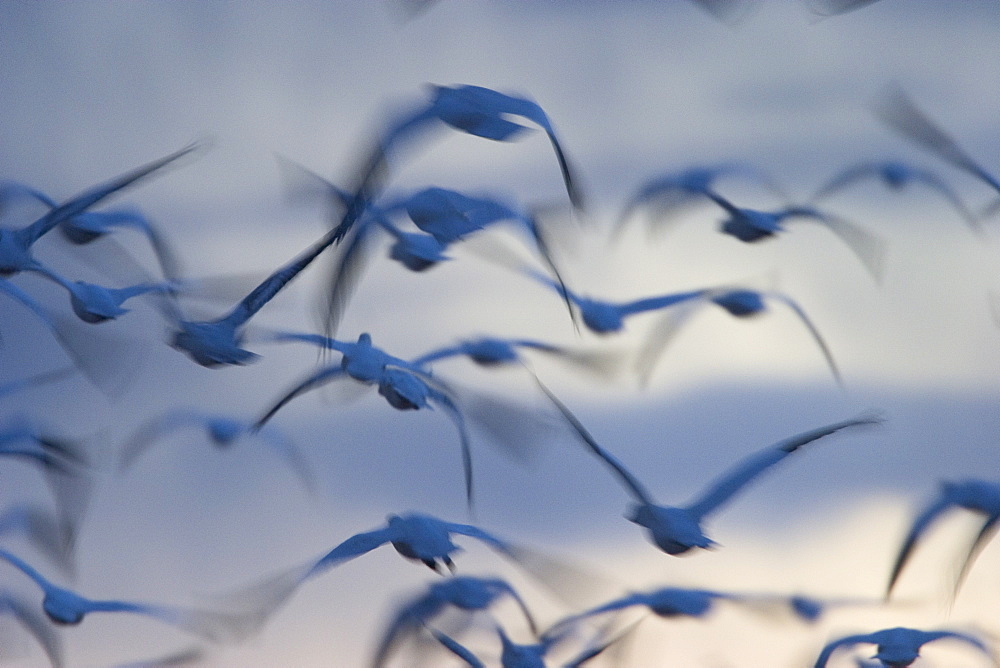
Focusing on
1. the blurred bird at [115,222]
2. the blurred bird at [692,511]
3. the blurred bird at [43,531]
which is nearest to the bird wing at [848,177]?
the blurred bird at [692,511]

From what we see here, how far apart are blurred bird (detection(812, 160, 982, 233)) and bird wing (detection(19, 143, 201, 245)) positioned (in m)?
1.24

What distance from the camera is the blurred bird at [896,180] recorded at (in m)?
1.77

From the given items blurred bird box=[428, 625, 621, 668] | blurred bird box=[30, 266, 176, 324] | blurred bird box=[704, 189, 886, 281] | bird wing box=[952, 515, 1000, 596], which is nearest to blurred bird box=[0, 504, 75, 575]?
blurred bird box=[30, 266, 176, 324]

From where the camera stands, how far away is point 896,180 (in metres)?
1.80

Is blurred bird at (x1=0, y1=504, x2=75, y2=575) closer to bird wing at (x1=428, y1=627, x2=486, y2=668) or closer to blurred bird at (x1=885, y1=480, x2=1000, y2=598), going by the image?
bird wing at (x1=428, y1=627, x2=486, y2=668)

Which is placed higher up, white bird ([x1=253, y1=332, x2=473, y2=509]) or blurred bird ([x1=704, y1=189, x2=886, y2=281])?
blurred bird ([x1=704, y1=189, x2=886, y2=281])

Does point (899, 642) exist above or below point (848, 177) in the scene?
below

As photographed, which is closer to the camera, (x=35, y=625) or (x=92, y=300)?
(x=92, y=300)

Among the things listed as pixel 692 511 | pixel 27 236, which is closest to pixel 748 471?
pixel 692 511

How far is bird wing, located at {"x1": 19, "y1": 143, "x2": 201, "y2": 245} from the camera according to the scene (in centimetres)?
142

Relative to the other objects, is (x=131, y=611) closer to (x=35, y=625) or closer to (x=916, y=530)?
(x=35, y=625)

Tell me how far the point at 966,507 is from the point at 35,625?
6.28 feet

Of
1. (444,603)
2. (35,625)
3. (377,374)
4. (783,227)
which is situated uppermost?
(783,227)

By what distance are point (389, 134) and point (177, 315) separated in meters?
0.76
